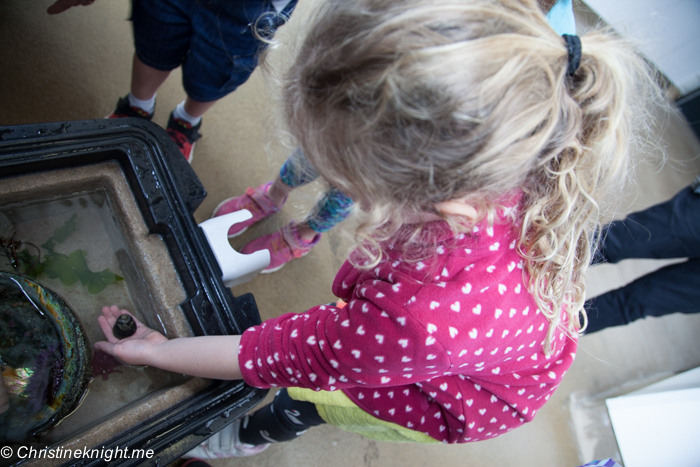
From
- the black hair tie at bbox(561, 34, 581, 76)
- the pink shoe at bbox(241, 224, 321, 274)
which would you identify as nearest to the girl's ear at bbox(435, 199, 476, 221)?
the black hair tie at bbox(561, 34, 581, 76)

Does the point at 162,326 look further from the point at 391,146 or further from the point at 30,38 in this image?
the point at 30,38

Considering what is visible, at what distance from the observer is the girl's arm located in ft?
1.78

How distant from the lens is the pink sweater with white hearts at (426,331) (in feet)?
1.57

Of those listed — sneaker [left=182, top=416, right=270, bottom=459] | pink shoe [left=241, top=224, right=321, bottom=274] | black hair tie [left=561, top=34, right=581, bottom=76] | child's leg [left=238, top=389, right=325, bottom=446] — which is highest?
black hair tie [left=561, top=34, right=581, bottom=76]

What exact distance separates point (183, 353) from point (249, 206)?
625 mm

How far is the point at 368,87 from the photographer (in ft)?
1.26

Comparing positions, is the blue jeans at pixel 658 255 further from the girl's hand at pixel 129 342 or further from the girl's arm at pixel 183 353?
the girl's hand at pixel 129 342

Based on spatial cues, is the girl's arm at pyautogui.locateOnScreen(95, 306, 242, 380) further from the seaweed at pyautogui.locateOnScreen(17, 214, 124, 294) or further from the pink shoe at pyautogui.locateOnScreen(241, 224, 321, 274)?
the pink shoe at pyautogui.locateOnScreen(241, 224, 321, 274)

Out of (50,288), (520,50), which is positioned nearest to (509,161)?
(520,50)

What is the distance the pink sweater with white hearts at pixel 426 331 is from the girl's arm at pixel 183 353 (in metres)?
0.03

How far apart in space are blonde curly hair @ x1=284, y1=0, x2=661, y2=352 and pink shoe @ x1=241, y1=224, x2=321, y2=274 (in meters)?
0.61

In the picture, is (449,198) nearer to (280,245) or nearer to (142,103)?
(280,245)

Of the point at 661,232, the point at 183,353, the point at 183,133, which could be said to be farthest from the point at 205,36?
the point at 661,232

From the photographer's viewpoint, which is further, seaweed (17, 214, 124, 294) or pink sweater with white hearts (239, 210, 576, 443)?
seaweed (17, 214, 124, 294)
